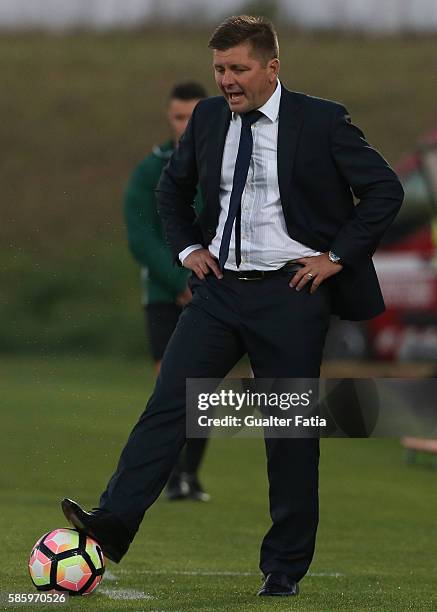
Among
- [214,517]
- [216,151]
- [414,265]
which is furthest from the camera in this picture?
[414,265]

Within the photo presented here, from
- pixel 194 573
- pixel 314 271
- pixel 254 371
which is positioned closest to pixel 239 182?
pixel 314 271

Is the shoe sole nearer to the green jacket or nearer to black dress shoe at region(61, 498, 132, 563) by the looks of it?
black dress shoe at region(61, 498, 132, 563)

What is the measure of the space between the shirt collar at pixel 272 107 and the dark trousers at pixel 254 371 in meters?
0.57

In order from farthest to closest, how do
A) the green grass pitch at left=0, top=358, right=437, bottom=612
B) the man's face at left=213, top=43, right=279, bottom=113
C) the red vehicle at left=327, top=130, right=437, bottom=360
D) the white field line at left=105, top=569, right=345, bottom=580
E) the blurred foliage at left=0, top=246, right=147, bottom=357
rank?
the blurred foliage at left=0, top=246, right=147, bottom=357
the red vehicle at left=327, top=130, right=437, bottom=360
the white field line at left=105, top=569, right=345, bottom=580
the green grass pitch at left=0, top=358, right=437, bottom=612
the man's face at left=213, top=43, right=279, bottom=113

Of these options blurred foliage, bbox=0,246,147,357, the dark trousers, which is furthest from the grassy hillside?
the dark trousers

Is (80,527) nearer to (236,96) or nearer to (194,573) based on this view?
(194,573)

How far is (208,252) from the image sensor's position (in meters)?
5.86

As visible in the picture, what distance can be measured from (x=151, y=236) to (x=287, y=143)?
3.20 m

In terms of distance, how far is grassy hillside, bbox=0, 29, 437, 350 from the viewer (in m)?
25.9

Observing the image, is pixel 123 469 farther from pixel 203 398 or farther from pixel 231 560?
pixel 231 560

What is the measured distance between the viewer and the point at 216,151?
5734 mm

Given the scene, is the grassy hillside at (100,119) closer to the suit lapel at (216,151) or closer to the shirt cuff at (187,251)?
the shirt cuff at (187,251)

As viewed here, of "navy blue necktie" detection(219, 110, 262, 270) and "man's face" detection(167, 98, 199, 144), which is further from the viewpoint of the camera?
"man's face" detection(167, 98, 199, 144)

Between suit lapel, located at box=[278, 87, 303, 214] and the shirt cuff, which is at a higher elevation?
suit lapel, located at box=[278, 87, 303, 214]
